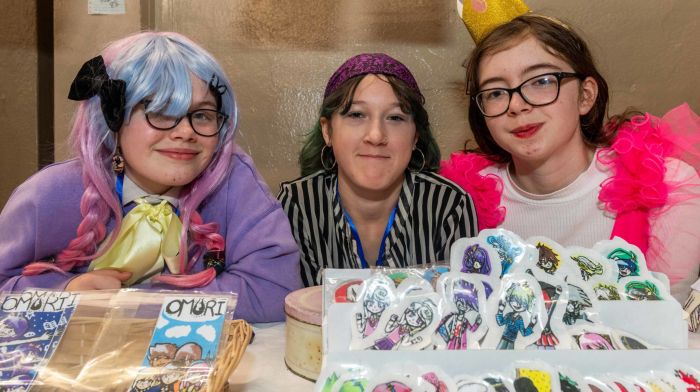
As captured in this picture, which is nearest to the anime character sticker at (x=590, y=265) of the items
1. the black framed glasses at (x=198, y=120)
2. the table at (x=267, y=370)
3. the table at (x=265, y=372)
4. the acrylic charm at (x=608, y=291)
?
the acrylic charm at (x=608, y=291)

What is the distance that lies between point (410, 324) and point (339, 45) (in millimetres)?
2137

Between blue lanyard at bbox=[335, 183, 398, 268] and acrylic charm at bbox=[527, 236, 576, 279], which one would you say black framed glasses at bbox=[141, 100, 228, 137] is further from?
acrylic charm at bbox=[527, 236, 576, 279]

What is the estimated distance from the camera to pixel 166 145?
4.43 ft

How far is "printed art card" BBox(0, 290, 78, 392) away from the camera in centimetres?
80

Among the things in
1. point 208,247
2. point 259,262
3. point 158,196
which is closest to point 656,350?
point 259,262

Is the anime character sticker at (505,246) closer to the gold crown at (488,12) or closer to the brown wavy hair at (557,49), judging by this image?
the brown wavy hair at (557,49)

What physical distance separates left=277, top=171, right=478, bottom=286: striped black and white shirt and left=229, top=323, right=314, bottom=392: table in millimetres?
521

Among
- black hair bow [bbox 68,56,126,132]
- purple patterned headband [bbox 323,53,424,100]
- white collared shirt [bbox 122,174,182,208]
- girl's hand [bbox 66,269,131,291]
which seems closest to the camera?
girl's hand [bbox 66,269,131,291]

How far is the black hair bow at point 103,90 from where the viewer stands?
4.27 ft

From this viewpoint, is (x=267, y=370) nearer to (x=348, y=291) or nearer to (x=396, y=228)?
(x=348, y=291)

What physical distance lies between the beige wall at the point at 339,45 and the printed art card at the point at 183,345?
6.46ft

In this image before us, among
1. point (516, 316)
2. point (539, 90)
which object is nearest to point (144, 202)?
point (516, 316)

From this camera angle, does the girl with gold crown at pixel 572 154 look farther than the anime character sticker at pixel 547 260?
Yes

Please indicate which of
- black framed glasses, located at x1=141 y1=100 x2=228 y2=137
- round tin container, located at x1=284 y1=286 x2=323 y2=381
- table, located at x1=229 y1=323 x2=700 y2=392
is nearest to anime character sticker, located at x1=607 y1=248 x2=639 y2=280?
table, located at x1=229 y1=323 x2=700 y2=392
